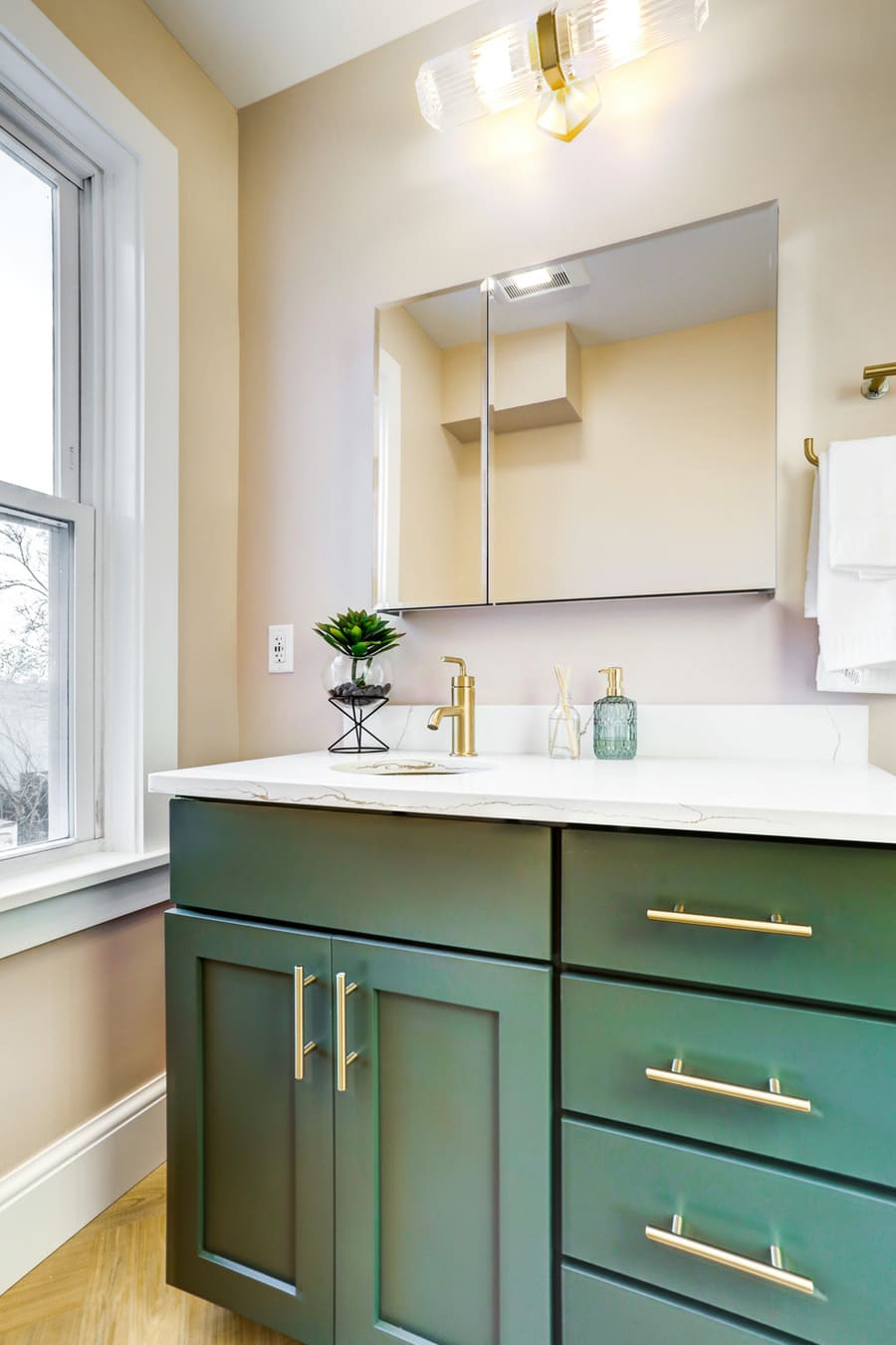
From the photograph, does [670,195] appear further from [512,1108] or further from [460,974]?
[512,1108]

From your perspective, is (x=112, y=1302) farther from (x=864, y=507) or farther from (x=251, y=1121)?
(x=864, y=507)

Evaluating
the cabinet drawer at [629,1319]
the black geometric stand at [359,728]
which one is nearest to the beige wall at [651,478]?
the black geometric stand at [359,728]

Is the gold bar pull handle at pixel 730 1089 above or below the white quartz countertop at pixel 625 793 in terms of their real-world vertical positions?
below

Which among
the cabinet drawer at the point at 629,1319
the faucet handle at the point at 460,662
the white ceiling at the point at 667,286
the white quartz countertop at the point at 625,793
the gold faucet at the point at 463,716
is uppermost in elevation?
the white ceiling at the point at 667,286

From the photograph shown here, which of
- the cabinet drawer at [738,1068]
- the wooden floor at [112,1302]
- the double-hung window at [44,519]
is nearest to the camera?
the cabinet drawer at [738,1068]

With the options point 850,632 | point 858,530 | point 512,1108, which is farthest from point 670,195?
point 512,1108

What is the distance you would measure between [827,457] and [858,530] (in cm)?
14

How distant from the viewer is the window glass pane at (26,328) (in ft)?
4.31

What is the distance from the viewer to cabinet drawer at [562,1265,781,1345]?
754mm

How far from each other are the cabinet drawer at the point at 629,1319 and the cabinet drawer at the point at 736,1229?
0.02 metres

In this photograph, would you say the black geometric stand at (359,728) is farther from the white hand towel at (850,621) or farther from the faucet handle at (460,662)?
the white hand towel at (850,621)

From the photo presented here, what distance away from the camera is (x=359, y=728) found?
59.6 inches

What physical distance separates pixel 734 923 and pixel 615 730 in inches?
22.1

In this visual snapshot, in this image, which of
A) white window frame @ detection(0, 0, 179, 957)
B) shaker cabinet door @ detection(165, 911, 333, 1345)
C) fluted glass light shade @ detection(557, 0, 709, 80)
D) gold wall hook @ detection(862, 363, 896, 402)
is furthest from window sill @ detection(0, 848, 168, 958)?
fluted glass light shade @ detection(557, 0, 709, 80)
